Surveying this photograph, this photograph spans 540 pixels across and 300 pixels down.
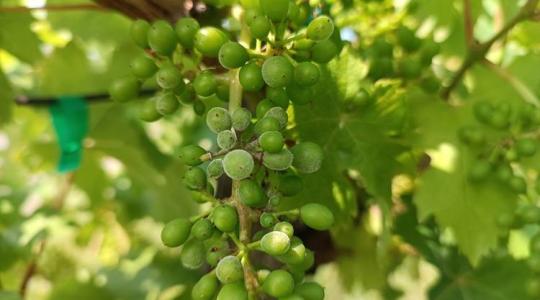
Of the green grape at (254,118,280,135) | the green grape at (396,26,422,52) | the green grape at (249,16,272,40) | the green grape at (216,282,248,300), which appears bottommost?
the green grape at (396,26,422,52)

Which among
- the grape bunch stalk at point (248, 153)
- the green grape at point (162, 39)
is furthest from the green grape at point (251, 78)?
the green grape at point (162, 39)

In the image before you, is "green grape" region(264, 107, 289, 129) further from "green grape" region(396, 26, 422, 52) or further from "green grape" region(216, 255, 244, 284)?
"green grape" region(396, 26, 422, 52)

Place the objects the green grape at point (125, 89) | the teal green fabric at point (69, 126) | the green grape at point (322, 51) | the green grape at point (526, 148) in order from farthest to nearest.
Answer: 1. the teal green fabric at point (69, 126)
2. the green grape at point (526, 148)
3. the green grape at point (125, 89)
4. the green grape at point (322, 51)

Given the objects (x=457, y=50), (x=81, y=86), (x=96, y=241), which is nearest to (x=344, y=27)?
(x=457, y=50)

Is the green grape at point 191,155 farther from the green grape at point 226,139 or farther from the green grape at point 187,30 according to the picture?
the green grape at point 187,30

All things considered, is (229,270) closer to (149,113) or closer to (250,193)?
(250,193)

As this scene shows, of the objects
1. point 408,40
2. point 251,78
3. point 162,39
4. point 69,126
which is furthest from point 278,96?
point 69,126

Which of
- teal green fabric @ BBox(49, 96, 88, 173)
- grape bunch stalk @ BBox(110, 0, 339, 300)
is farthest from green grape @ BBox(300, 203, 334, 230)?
teal green fabric @ BBox(49, 96, 88, 173)
